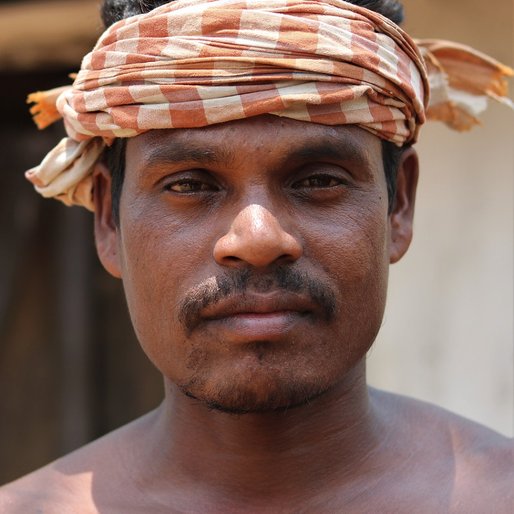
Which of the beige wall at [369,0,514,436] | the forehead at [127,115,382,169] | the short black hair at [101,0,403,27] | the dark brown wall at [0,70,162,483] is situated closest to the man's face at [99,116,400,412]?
the forehead at [127,115,382,169]

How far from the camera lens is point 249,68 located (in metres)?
2.46

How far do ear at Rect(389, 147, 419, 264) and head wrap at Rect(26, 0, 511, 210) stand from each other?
22 centimetres

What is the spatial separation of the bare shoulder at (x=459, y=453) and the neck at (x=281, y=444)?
118mm

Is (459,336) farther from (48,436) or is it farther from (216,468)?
(48,436)

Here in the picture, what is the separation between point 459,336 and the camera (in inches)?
164

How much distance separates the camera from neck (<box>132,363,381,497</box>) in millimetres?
2645

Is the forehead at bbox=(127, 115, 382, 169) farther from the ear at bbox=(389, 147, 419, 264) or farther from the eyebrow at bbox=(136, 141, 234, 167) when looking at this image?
the ear at bbox=(389, 147, 419, 264)

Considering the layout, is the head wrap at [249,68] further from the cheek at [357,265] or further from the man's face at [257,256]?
the cheek at [357,265]

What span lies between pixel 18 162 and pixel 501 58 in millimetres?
2962

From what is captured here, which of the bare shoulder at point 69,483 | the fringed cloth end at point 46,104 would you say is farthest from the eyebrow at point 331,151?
the bare shoulder at point 69,483

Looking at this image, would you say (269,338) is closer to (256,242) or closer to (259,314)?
(259,314)

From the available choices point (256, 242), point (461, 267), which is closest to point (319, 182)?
point (256, 242)

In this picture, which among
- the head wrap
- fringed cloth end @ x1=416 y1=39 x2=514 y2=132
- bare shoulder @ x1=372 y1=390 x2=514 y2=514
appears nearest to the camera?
the head wrap

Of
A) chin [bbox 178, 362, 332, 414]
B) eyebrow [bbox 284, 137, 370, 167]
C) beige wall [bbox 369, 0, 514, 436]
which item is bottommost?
beige wall [bbox 369, 0, 514, 436]
